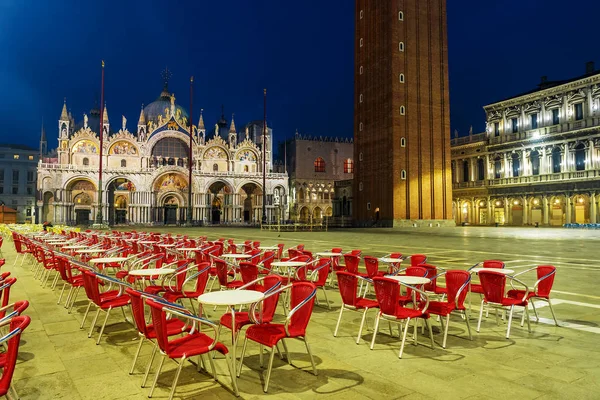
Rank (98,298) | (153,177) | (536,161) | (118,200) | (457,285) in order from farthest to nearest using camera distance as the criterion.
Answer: (118,200) < (153,177) < (536,161) < (457,285) < (98,298)

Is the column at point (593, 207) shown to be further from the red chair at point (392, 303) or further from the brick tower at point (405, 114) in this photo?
the red chair at point (392, 303)

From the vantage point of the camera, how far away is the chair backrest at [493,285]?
5992 mm

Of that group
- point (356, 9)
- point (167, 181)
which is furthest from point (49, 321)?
point (167, 181)

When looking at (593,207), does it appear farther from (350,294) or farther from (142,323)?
(142,323)

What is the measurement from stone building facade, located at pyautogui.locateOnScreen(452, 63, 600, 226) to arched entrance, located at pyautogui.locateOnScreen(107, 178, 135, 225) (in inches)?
1747

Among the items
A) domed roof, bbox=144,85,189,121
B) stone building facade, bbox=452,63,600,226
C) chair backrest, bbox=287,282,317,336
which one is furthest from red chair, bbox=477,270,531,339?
domed roof, bbox=144,85,189,121

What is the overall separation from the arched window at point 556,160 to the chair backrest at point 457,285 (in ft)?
150

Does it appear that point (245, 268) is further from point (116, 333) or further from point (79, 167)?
point (79, 167)

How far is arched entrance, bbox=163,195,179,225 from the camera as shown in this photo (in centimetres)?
5768

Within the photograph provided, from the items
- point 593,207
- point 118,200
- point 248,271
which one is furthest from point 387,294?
point 118,200

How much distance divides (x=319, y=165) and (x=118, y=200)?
32227 mm

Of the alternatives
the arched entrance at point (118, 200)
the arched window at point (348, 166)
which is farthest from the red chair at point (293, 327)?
the arched window at point (348, 166)

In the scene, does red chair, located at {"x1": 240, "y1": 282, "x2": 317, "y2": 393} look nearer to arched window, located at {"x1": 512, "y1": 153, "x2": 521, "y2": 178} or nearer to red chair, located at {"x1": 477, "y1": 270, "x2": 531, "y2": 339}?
red chair, located at {"x1": 477, "y1": 270, "x2": 531, "y2": 339}

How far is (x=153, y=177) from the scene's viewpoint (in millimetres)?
54500
